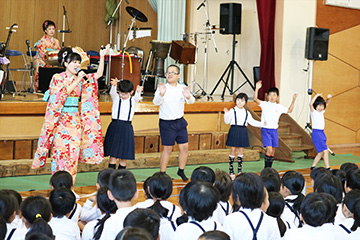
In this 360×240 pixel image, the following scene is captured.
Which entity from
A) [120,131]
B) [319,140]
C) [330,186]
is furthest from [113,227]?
[319,140]

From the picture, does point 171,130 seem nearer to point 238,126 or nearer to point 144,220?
point 238,126

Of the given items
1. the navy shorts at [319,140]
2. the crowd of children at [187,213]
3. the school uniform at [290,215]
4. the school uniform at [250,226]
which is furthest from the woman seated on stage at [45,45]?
the school uniform at [250,226]

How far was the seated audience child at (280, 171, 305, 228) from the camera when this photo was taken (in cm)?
352

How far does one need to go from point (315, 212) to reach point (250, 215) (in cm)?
34

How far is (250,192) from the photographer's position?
2873mm

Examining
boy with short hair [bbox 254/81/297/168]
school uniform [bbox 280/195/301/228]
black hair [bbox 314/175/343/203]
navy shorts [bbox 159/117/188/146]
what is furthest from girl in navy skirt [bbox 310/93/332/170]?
school uniform [bbox 280/195/301/228]

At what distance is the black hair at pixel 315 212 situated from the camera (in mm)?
2713

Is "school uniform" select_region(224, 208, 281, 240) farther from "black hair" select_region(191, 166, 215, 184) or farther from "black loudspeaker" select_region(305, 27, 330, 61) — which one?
"black loudspeaker" select_region(305, 27, 330, 61)

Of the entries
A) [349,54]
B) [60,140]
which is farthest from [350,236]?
[349,54]

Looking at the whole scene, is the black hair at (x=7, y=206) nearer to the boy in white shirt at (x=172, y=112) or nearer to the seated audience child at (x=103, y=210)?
the seated audience child at (x=103, y=210)

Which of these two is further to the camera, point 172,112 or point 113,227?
point 172,112

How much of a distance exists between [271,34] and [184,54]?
171cm

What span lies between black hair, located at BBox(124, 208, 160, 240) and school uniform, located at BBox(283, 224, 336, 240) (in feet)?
2.56

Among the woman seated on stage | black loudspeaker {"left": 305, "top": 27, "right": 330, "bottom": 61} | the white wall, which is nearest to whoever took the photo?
the woman seated on stage
